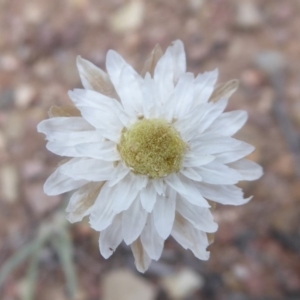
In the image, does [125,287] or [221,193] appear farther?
[125,287]

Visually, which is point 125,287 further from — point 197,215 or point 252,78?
point 252,78

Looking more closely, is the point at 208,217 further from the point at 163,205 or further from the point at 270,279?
the point at 270,279

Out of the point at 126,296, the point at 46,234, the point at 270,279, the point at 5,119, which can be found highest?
the point at 5,119

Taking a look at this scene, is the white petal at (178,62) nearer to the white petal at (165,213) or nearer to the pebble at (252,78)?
the white petal at (165,213)

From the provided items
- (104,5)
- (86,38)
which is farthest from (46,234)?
(104,5)

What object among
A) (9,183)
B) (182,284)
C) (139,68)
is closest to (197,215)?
(182,284)

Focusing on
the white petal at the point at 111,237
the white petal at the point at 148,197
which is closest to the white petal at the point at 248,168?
the white petal at the point at 148,197

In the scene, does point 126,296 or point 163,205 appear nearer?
point 163,205
